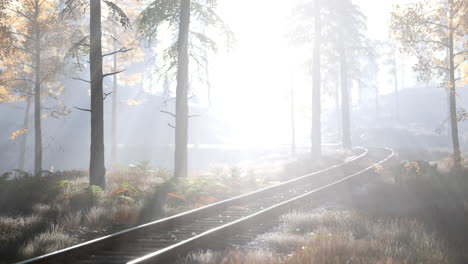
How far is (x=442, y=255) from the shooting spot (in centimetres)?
534

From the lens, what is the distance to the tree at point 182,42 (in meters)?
14.3

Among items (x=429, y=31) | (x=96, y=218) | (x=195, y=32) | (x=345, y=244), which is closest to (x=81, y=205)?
(x=96, y=218)

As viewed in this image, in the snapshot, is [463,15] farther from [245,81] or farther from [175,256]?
[245,81]

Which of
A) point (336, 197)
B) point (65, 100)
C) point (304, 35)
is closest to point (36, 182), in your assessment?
point (336, 197)

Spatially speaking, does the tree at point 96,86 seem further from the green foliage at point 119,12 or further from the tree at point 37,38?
the tree at point 37,38

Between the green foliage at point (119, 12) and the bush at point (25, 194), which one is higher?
the green foliage at point (119, 12)

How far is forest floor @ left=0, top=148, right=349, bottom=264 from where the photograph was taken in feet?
21.1

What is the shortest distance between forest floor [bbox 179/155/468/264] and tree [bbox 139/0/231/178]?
20.5 ft

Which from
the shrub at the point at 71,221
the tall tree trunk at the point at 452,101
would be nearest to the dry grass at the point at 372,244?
the shrub at the point at 71,221

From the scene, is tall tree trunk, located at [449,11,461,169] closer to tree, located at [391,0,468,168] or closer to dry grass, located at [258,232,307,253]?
tree, located at [391,0,468,168]

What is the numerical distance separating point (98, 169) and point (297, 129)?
81.9 metres

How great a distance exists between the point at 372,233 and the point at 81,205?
21.1ft

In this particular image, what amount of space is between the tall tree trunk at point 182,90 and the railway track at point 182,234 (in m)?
4.30

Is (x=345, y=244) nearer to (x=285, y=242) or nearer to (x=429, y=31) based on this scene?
(x=285, y=242)
